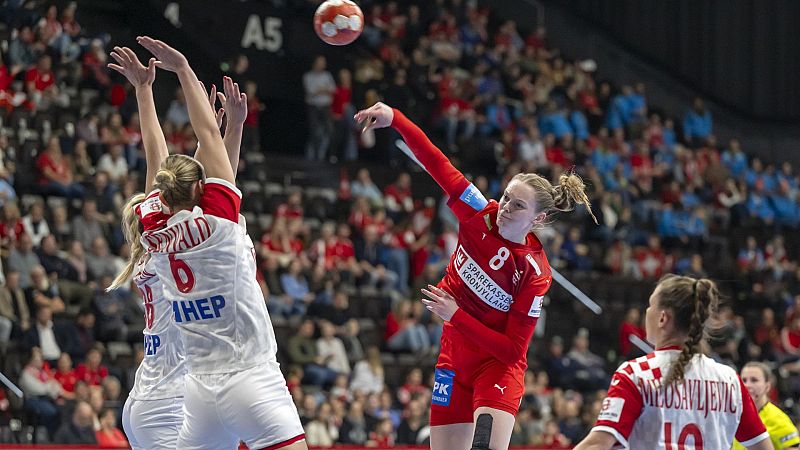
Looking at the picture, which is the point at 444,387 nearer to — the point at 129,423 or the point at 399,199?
the point at 129,423

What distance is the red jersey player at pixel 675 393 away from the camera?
4.36 metres

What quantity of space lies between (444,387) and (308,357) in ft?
25.6

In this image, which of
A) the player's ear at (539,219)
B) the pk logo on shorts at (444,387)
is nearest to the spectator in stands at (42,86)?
the pk logo on shorts at (444,387)

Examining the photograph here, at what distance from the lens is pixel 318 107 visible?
18.0m

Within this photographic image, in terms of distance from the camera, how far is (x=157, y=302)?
5.63 m

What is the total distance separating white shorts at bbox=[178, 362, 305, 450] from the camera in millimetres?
4867

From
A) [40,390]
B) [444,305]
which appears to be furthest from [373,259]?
[444,305]

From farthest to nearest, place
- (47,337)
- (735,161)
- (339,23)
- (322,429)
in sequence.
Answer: (735,161), (322,429), (47,337), (339,23)

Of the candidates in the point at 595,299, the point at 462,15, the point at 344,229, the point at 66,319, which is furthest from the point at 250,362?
the point at 462,15

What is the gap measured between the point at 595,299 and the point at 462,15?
6.77 metres

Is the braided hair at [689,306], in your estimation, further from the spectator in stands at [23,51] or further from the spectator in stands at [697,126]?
the spectator in stands at [697,126]

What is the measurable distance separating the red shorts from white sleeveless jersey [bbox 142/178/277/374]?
5.19 feet

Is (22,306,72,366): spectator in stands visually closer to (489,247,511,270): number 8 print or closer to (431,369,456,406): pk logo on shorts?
(431,369,456,406): pk logo on shorts

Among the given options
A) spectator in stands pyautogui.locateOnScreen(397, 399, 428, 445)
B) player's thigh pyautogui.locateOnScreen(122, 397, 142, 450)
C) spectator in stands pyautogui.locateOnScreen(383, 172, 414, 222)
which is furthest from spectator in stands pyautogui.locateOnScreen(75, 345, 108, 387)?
player's thigh pyautogui.locateOnScreen(122, 397, 142, 450)
